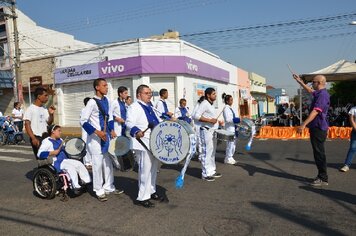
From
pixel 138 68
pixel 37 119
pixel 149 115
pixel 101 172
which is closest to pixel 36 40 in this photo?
pixel 138 68

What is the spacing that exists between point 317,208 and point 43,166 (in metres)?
4.65

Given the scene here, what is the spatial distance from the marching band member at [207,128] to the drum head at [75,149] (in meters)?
2.34

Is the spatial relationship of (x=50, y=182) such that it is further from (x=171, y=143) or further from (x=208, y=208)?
(x=208, y=208)

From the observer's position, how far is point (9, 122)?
15.1 m

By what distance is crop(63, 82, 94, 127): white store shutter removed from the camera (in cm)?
2239

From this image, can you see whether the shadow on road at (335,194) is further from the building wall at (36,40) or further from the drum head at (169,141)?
the building wall at (36,40)

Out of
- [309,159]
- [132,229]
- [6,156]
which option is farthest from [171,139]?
[6,156]

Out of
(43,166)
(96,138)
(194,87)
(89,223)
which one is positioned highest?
(194,87)

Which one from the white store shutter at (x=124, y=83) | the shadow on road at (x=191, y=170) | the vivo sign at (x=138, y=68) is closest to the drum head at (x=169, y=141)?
the shadow on road at (x=191, y=170)

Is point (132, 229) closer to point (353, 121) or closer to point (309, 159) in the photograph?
point (353, 121)

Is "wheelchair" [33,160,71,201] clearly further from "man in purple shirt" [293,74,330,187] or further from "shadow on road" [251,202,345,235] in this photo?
"man in purple shirt" [293,74,330,187]

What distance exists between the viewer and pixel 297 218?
181 inches

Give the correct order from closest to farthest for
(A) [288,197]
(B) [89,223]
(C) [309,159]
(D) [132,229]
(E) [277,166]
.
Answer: (D) [132,229] → (B) [89,223] → (A) [288,197] → (E) [277,166] → (C) [309,159]

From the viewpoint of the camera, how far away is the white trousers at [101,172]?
566cm
